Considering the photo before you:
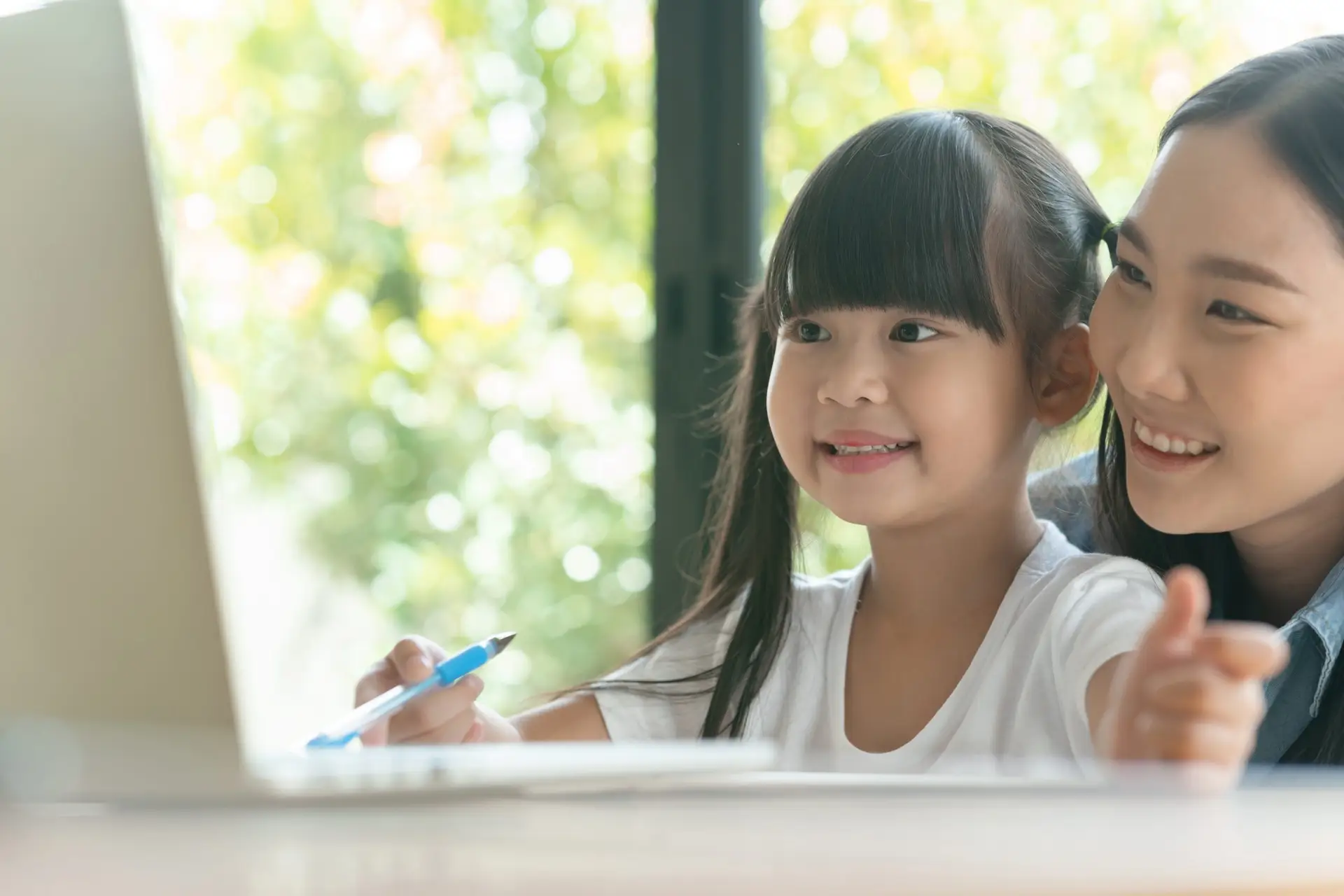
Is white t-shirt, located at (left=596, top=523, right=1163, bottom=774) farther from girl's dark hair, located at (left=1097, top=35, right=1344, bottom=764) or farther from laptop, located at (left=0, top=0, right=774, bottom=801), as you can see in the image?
laptop, located at (left=0, top=0, right=774, bottom=801)

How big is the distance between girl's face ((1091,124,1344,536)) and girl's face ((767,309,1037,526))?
0.09 meters

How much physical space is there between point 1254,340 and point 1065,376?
8.1 inches

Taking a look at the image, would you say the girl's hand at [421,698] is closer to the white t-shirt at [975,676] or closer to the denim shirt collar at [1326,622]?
the white t-shirt at [975,676]

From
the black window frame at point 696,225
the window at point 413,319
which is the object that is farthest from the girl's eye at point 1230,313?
the window at point 413,319

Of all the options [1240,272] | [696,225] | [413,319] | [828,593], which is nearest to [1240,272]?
[1240,272]

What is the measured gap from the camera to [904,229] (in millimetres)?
839

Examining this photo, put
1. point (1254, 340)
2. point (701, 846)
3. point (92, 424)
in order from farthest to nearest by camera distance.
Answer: point (1254, 340) < point (92, 424) < point (701, 846)

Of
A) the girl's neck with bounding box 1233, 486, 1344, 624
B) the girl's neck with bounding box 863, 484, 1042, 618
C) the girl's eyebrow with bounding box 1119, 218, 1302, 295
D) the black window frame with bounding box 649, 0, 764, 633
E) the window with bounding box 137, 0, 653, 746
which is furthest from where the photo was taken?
the window with bounding box 137, 0, 653, 746

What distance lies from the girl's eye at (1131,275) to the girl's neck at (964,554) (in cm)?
19

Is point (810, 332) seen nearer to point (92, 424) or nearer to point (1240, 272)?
point (1240, 272)

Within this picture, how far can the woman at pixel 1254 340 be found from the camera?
2.25 feet

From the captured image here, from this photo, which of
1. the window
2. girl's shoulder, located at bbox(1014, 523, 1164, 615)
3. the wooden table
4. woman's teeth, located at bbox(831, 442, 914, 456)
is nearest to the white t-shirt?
girl's shoulder, located at bbox(1014, 523, 1164, 615)

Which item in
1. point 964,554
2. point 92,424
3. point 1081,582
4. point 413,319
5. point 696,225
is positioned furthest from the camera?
point 413,319

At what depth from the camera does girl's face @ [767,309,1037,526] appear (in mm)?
833
